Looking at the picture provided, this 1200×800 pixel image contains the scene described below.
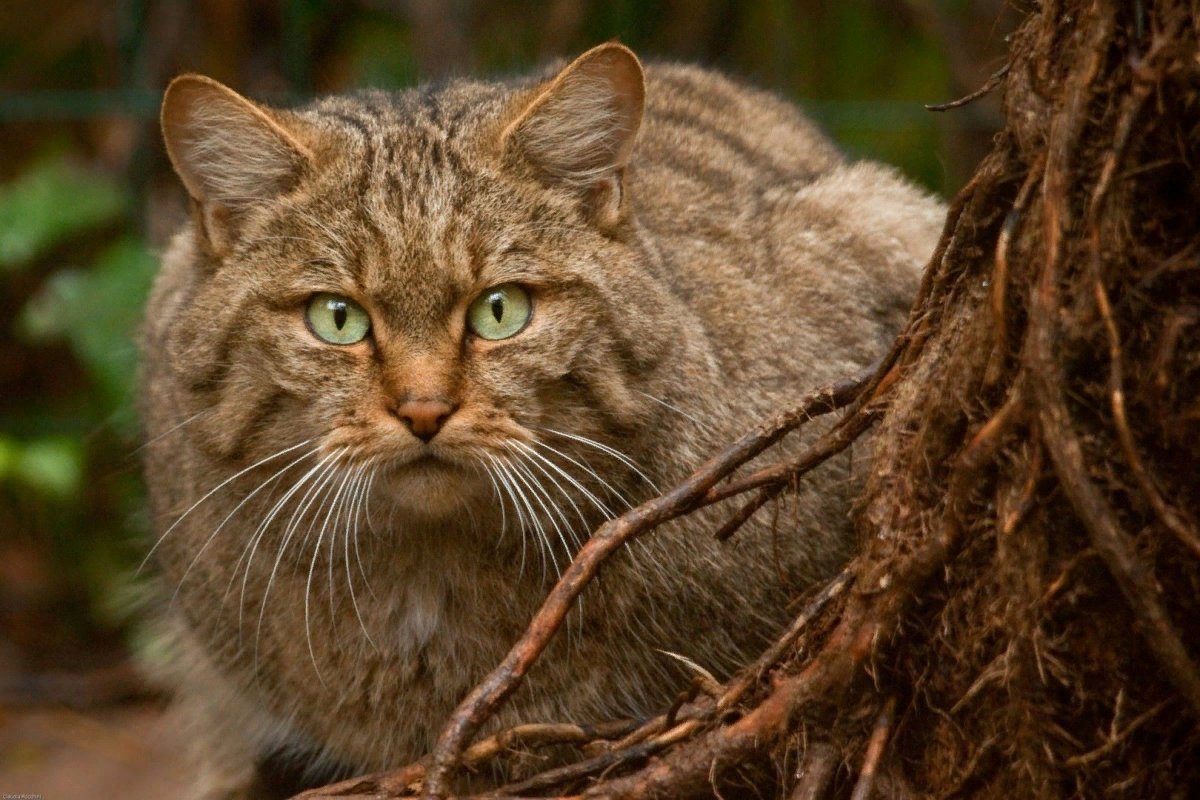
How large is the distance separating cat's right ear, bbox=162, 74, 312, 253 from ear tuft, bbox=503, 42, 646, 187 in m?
0.41

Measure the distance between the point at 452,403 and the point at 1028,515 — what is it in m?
0.92

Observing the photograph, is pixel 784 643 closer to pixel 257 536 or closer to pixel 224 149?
pixel 257 536

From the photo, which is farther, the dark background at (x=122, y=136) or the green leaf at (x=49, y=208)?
the green leaf at (x=49, y=208)

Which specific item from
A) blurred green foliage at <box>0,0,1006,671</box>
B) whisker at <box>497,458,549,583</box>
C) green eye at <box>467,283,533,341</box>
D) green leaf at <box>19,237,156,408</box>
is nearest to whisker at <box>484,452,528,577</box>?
whisker at <box>497,458,549,583</box>

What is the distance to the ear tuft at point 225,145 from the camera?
2.63 meters

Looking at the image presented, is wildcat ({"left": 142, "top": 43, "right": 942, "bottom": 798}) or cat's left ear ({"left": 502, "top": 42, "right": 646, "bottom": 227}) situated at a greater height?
cat's left ear ({"left": 502, "top": 42, "right": 646, "bottom": 227})

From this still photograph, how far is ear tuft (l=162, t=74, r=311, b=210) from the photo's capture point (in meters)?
2.63

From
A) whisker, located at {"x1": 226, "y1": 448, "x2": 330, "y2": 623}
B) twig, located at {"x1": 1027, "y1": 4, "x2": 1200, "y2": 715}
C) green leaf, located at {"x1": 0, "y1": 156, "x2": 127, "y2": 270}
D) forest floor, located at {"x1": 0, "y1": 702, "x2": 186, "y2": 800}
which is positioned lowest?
forest floor, located at {"x1": 0, "y1": 702, "x2": 186, "y2": 800}

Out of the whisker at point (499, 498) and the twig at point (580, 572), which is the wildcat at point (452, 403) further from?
the twig at point (580, 572)

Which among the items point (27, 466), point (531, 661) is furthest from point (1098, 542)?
point (27, 466)

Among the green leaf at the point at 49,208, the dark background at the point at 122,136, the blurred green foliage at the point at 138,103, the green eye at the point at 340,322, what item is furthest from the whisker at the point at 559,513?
the green leaf at the point at 49,208

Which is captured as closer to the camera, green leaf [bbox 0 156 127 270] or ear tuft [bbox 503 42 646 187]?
ear tuft [bbox 503 42 646 187]

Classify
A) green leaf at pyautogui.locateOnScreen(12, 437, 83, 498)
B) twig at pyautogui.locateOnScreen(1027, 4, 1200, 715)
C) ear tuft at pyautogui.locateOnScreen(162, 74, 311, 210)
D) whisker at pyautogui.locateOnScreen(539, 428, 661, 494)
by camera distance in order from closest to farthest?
1. twig at pyautogui.locateOnScreen(1027, 4, 1200, 715)
2. whisker at pyautogui.locateOnScreen(539, 428, 661, 494)
3. ear tuft at pyautogui.locateOnScreen(162, 74, 311, 210)
4. green leaf at pyautogui.locateOnScreen(12, 437, 83, 498)

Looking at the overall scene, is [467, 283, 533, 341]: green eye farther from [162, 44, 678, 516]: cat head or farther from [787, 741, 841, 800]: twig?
[787, 741, 841, 800]: twig
